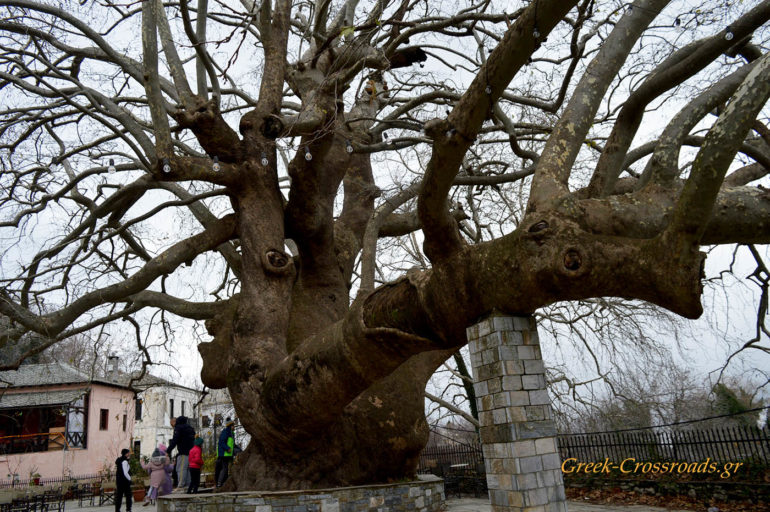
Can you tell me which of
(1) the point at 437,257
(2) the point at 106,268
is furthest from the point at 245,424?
(2) the point at 106,268

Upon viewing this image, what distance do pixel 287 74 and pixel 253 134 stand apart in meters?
2.32

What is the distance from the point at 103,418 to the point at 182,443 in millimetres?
22306

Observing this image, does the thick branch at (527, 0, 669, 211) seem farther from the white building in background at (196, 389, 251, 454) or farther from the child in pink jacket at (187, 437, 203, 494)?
the white building in background at (196, 389, 251, 454)

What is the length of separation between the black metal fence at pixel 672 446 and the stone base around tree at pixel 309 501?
5926 millimetres

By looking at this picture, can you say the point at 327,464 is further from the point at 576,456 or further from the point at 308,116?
the point at 576,456

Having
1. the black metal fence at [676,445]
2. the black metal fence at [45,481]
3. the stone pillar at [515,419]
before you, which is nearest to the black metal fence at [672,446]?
the black metal fence at [676,445]

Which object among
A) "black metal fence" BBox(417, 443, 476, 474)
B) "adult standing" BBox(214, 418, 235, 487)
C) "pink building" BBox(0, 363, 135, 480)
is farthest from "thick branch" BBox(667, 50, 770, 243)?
"pink building" BBox(0, 363, 135, 480)

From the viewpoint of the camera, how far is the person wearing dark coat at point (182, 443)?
9898 millimetres

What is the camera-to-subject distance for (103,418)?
2823 cm

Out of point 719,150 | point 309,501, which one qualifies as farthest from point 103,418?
point 719,150

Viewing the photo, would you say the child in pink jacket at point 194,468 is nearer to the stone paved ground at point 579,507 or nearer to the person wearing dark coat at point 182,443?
the person wearing dark coat at point 182,443

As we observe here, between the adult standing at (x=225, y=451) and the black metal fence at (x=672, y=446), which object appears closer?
the black metal fence at (x=672, y=446)

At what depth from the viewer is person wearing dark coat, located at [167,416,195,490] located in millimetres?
9898

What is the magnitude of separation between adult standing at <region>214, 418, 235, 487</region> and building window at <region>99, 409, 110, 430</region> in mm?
22143
